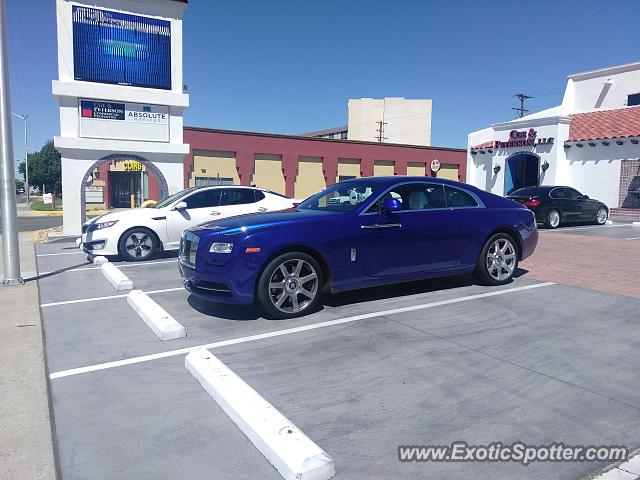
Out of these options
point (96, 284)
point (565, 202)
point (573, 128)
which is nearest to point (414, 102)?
point (573, 128)

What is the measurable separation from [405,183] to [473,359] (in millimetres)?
2744

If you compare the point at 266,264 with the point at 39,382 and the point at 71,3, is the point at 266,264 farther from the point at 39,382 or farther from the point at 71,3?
the point at 71,3

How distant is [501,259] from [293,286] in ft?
10.9

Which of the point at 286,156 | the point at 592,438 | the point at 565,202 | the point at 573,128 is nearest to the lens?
the point at 592,438

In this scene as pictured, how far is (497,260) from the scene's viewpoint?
7.13 m

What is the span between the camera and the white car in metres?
9.80

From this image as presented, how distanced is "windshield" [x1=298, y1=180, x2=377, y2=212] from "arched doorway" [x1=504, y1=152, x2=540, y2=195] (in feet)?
64.7

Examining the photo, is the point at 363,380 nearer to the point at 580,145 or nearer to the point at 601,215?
the point at 601,215

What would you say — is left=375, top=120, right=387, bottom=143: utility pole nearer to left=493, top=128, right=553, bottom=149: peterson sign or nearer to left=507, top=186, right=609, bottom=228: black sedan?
left=493, top=128, right=553, bottom=149: peterson sign

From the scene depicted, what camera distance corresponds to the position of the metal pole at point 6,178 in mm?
7840

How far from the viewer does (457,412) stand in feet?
11.4

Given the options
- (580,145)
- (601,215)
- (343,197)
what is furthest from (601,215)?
(343,197)

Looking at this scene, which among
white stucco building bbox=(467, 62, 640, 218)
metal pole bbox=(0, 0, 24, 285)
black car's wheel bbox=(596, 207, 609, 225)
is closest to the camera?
metal pole bbox=(0, 0, 24, 285)

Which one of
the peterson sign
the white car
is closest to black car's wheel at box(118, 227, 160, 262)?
the white car
